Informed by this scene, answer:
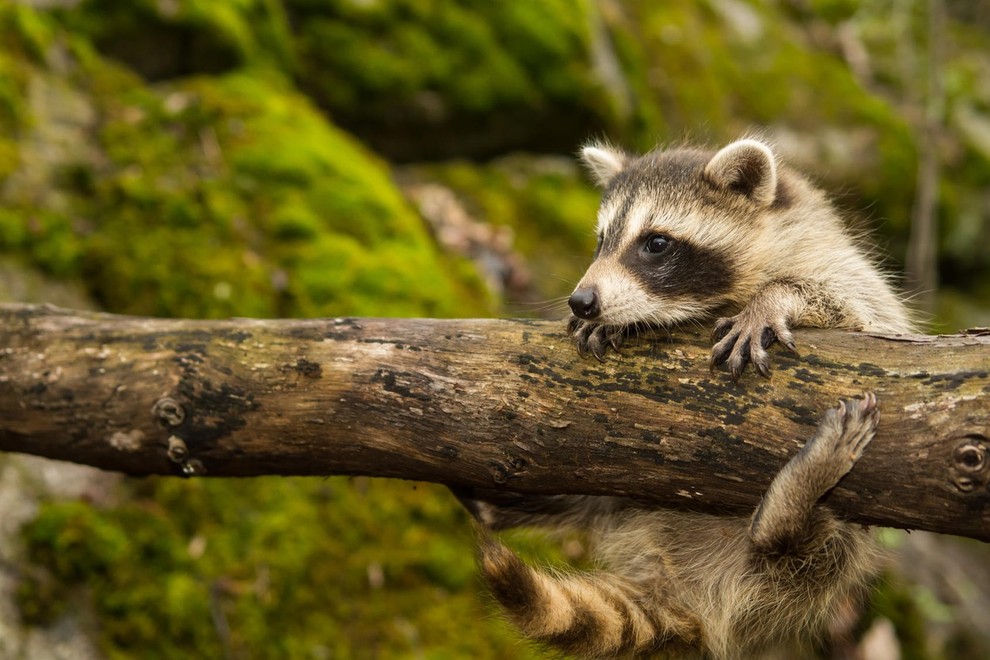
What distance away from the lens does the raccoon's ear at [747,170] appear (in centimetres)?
349

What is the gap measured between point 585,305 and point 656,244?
64 centimetres

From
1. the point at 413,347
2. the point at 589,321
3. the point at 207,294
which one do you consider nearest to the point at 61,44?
the point at 207,294

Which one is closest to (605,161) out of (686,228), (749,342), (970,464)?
(686,228)

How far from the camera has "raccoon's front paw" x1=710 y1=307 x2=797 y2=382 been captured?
8.67ft

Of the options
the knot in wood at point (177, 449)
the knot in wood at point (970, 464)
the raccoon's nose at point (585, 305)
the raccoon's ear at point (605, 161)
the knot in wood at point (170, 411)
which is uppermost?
the raccoon's ear at point (605, 161)

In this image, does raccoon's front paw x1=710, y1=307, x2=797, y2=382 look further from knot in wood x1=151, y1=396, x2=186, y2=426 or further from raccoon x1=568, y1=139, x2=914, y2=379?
knot in wood x1=151, y1=396, x2=186, y2=426

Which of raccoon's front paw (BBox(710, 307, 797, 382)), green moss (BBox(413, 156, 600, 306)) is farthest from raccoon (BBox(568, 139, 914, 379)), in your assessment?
green moss (BBox(413, 156, 600, 306))

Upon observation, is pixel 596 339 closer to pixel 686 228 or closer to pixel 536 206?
pixel 686 228

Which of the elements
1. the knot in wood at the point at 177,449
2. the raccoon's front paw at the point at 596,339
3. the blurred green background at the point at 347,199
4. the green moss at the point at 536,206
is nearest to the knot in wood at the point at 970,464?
the raccoon's front paw at the point at 596,339

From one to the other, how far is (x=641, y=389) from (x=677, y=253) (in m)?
0.97

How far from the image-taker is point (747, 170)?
3.58 meters

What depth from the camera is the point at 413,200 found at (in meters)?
6.78

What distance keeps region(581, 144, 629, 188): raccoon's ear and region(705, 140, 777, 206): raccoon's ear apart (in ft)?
2.15

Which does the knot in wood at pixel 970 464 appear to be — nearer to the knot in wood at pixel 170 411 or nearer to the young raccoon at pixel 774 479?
the young raccoon at pixel 774 479
